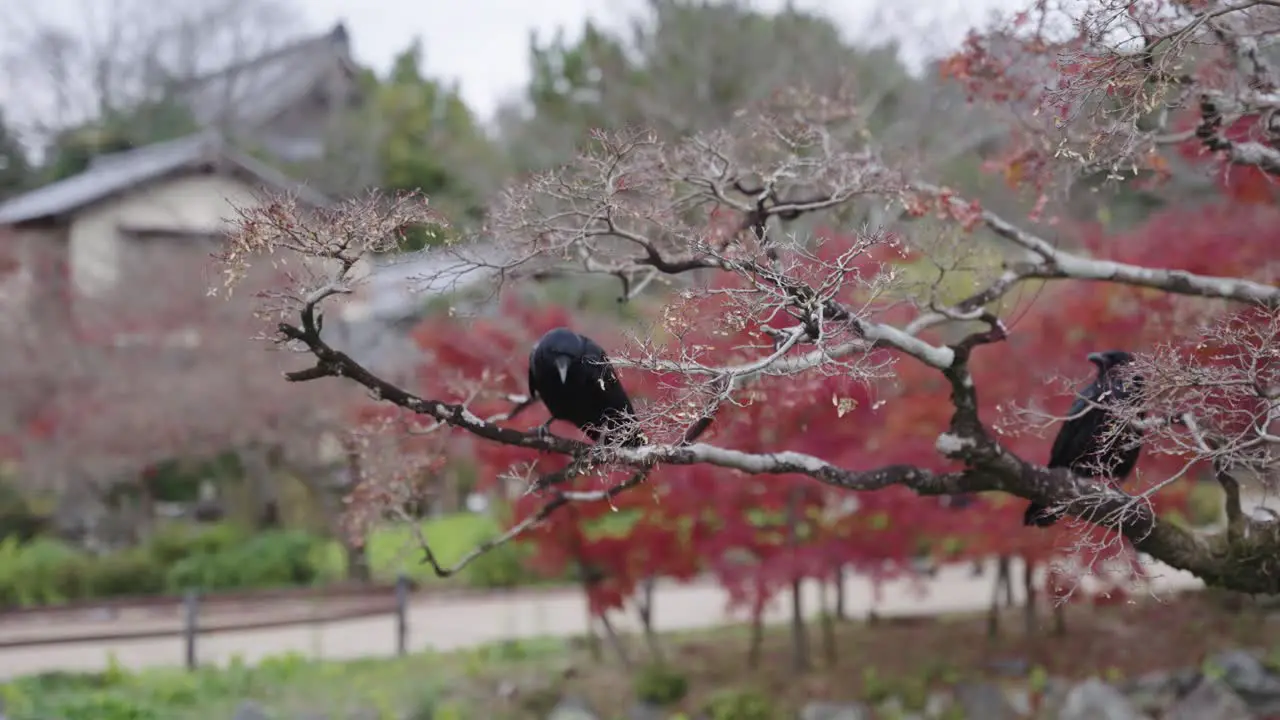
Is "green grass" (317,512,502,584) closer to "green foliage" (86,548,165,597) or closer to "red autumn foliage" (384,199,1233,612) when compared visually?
"green foliage" (86,548,165,597)

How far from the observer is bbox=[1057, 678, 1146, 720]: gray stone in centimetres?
839

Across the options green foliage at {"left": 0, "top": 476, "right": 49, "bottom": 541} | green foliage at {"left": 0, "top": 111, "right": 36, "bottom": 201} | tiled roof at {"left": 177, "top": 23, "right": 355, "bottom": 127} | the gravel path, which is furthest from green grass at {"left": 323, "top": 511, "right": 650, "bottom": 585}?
tiled roof at {"left": 177, "top": 23, "right": 355, "bottom": 127}

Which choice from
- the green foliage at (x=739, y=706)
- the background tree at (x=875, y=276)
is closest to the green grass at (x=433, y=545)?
the green foliage at (x=739, y=706)

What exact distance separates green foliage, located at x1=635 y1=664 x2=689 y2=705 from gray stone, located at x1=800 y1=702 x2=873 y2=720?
980 millimetres

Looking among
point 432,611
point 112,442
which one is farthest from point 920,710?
A: point 112,442

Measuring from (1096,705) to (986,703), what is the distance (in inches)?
30.8

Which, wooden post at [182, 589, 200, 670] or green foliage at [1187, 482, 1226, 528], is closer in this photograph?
wooden post at [182, 589, 200, 670]

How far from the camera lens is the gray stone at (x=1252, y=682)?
28.3ft

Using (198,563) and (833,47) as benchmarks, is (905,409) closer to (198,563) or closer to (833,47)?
(198,563)

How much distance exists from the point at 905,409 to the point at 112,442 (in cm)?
1063

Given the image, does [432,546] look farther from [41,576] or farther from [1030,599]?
[1030,599]

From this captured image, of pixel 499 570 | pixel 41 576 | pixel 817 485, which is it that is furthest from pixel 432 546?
pixel 817 485

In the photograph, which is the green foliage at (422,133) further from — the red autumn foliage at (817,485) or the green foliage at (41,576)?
the red autumn foliage at (817,485)

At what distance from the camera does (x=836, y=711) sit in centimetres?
859
